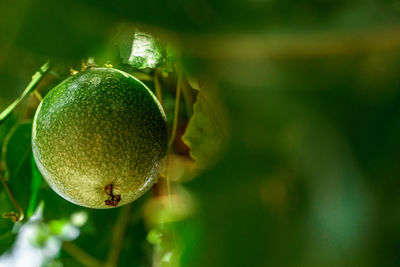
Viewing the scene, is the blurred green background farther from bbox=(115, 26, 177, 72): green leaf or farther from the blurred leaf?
the blurred leaf

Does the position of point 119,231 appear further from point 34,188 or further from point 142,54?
point 142,54

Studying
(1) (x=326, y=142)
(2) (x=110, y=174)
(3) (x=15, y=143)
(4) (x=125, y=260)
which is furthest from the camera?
(4) (x=125, y=260)

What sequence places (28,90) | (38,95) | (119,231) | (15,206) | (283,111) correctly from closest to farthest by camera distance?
(283,111) → (28,90) → (15,206) → (38,95) → (119,231)

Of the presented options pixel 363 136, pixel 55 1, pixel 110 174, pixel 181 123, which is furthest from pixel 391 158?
pixel 181 123

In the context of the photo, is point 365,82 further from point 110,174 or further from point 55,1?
point 110,174

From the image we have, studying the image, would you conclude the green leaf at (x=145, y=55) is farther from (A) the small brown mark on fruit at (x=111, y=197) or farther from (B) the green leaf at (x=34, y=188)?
(B) the green leaf at (x=34, y=188)

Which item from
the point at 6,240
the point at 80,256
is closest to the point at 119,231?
the point at 80,256
